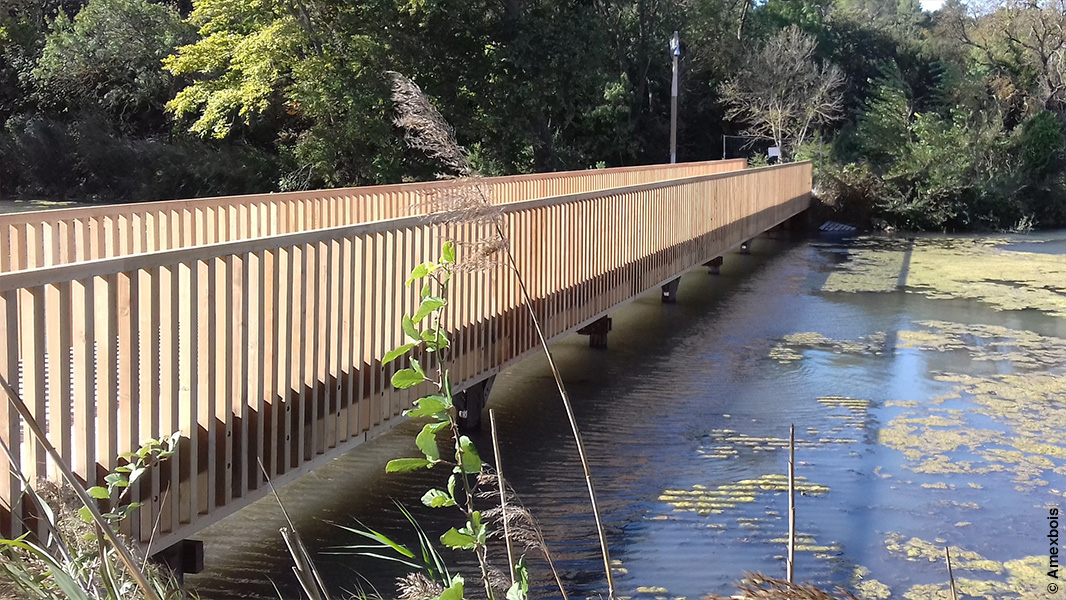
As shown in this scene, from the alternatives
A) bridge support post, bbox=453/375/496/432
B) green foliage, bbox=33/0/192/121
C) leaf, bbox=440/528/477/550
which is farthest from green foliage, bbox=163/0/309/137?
leaf, bbox=440/528/477/550

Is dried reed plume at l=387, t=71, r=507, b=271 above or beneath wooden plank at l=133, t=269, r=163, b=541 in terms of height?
above

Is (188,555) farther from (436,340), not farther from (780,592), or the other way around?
(780,592)


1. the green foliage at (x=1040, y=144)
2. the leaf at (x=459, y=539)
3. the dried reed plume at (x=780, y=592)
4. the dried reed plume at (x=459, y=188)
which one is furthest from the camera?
the green foliage at (x=1040, y=144)

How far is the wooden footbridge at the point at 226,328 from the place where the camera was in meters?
3.22

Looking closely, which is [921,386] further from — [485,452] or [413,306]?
[413,306]

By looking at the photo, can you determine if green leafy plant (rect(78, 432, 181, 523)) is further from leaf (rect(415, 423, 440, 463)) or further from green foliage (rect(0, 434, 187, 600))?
leaf (rect(415, 423, 440, 463))

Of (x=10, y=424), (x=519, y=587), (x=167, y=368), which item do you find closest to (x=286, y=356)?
(x=167, y=368)

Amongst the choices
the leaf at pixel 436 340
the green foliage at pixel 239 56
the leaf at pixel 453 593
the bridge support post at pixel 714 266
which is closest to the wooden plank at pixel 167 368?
the leaf at pixel 436 340

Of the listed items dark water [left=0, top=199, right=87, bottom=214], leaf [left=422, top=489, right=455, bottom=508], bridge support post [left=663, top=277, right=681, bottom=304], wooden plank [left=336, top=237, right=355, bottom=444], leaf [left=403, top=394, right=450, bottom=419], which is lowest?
bridge support post [left=663, top=277, right=681, bottom=304]

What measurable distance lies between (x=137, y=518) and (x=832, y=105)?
104 feet

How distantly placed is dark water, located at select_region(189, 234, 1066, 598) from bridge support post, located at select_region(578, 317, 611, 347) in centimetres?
14

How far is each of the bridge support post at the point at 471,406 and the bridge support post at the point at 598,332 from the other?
109 inches

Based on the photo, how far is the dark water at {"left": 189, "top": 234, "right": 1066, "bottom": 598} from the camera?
179 inches

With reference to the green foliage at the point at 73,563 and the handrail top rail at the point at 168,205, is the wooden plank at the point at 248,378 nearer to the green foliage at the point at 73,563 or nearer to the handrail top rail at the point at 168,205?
the handrail top rail at the point at 168,205
